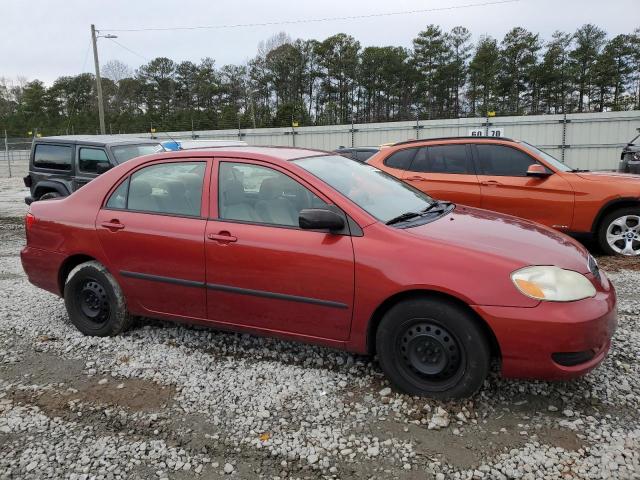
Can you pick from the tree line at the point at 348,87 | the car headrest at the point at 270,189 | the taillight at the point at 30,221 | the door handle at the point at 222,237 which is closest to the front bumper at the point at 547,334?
the car headrest at the point at 270,189

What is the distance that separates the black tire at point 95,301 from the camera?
4.11m

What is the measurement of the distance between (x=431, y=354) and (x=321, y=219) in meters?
1.06

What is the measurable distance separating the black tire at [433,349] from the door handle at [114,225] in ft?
7.29

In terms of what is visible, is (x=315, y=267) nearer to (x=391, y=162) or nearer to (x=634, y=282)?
(x=634, y=282)

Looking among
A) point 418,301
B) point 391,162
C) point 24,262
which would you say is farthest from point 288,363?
point 391,162

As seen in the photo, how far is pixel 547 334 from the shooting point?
275 centimetres

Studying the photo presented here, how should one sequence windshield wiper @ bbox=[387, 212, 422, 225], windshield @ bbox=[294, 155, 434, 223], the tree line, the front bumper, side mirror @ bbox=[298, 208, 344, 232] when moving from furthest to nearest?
the tree line
windshield @ bbox=[294, 155, 434, 223]
windshield wiper @ bbox=[387, 212, 422, 225]
side mirror @ bbox=[298, 208, 344, 232]
the front bumper

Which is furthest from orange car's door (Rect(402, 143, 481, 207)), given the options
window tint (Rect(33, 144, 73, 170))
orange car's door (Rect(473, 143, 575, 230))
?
window tint (Rect(33, 144, 73, 170))

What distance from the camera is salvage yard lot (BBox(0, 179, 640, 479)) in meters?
2.54

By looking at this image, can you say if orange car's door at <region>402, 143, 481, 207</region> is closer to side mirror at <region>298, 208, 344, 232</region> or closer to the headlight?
the headlight

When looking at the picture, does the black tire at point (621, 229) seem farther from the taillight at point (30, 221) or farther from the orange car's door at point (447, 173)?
the taillight at point (30, 221)

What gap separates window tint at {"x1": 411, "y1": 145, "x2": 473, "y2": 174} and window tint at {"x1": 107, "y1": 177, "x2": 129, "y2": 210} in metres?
4.40

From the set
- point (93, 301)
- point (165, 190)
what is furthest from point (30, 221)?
point (165, 190)

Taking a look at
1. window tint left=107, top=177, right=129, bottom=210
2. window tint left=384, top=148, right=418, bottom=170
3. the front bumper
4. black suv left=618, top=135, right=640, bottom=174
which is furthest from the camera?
black suv left=618, top=135, right=640, bottom=174
